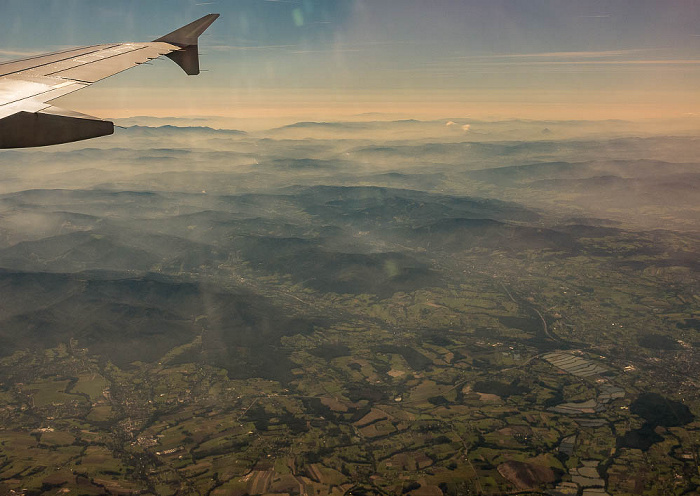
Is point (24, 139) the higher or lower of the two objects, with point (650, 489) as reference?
higher

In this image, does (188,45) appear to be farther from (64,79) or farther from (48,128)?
(48,128)

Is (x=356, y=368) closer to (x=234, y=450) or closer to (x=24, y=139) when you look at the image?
(x=234, y=450)

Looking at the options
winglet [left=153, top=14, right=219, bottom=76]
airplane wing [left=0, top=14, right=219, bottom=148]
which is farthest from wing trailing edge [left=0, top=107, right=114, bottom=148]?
winglet [left=153, top=14, right=219, bottom=76]

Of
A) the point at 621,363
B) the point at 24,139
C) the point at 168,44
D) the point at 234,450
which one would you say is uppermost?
the point at 168,44

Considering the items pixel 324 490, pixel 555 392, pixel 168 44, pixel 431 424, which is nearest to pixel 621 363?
pixel 555 392

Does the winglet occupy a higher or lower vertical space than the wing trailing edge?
higher

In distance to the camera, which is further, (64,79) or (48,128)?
(64,79)

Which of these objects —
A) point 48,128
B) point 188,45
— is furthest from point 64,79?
point 188,45

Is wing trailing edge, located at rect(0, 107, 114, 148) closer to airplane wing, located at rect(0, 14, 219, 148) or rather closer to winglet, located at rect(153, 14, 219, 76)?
airplane wing, located at rect(0, 14, 219, 148)
